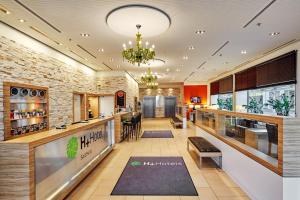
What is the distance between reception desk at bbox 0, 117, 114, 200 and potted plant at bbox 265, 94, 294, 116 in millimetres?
6636

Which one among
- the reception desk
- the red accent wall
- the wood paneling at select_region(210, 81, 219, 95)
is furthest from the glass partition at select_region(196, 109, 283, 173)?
the red accent wall

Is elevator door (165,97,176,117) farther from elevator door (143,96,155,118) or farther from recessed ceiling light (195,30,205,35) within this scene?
recessed ceiling light (195,30,205,35)

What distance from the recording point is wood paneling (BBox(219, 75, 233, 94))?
1181 centimetres

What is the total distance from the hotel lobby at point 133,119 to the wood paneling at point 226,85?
3392 mm

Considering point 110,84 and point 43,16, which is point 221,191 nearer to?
point 43,16

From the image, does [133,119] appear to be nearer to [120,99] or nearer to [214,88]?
[120,99]

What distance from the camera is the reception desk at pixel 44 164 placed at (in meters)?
2.30

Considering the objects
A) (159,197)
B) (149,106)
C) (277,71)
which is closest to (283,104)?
(277,71)

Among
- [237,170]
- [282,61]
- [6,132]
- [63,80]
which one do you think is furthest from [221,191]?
[63,80]

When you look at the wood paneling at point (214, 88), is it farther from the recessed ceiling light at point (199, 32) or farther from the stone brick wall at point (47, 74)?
the recessed ceiling light at point (199, 32)

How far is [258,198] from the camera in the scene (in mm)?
2877

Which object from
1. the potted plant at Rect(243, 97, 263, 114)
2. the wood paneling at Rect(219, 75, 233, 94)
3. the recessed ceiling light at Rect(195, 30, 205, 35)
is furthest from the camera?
the wood paneling at Rect(219, 75, 233, 94)

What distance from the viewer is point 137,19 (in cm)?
401

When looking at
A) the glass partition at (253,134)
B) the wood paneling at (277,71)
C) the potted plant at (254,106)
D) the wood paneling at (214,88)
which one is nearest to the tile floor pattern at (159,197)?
the glass partition at (253,134)
